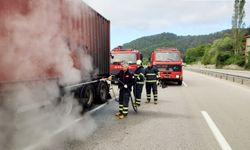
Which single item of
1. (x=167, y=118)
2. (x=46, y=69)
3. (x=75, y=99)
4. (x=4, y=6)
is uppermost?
(x=4, y=6)

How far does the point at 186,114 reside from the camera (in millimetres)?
8578

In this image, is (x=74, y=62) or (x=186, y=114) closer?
(x=74, y=62)

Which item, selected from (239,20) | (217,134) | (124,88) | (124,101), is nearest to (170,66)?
(124,88)

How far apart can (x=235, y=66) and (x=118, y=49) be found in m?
47.9

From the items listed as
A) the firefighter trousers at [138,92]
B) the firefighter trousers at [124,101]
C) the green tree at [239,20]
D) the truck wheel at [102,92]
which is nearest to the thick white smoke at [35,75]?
the firefighter trousers at [124,101]

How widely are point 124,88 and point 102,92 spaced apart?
8.21ft

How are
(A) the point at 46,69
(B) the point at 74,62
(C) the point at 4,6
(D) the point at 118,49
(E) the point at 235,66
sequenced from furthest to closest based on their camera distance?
(E) the point at 235,66
(D) the point at 118,49
(B) the point at 74,62
(A) the point at 46,69
(C) the point at 4,6

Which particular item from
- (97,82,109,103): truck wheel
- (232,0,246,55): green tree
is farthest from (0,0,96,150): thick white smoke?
(232,0,246,55): green tree

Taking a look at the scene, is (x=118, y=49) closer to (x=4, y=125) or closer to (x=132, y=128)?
(x=132, y=128)

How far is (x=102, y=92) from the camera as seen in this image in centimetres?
1087

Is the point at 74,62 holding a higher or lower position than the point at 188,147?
higher

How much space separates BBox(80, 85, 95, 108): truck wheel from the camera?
8744 mm

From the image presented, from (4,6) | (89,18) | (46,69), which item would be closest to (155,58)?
(89,18)

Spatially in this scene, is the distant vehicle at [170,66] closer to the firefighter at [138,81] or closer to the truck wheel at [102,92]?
the truck wheel at [102,92]
